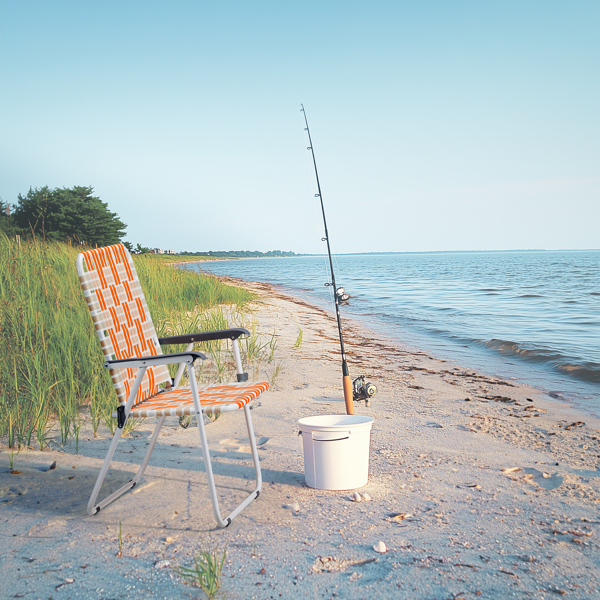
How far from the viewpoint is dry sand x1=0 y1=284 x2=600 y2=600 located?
5.82ft

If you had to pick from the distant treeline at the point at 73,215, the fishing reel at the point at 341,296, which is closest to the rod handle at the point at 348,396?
the fishing reel at the point at 341,296

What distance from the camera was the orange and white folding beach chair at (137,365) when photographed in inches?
85.6

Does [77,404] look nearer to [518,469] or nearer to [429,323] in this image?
[518,469]

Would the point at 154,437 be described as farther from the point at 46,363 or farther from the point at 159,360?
the point at 46,363

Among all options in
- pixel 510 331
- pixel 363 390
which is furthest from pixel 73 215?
pixel 363 390

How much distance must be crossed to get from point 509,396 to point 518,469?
230cm

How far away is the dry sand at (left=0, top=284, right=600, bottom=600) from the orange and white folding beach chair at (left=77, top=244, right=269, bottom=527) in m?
0.21

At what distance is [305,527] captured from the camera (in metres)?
2.20

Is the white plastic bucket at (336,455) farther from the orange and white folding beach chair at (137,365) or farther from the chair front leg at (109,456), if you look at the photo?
the chair front leg at (109,456)

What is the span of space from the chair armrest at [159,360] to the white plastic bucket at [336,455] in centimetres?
79

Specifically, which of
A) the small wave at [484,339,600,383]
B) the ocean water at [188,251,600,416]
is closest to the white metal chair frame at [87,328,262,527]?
the ocean water at [188,251,600,416]

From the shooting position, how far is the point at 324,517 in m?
2.31

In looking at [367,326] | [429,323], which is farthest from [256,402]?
[429,323]

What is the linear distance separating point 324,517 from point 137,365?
109 cm
